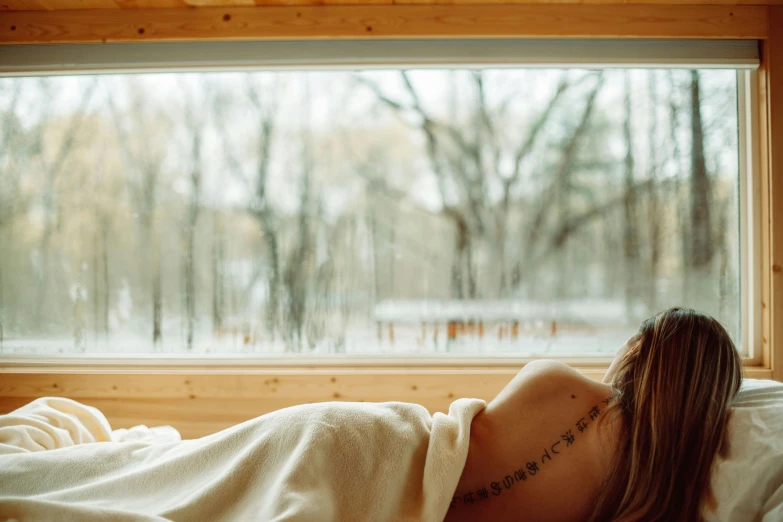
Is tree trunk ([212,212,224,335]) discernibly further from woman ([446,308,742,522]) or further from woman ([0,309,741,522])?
woman ([446,308,742,522])

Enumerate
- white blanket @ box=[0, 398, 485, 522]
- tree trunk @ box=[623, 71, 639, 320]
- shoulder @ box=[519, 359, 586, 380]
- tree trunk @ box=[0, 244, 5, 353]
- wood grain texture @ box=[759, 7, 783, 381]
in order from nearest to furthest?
1. white blanket @ box=[0, 398, 485, 522]
2. shoulder @ box=[519, 359, 586, 380]
3. wood grain texture @ box=[759, 7, 783, 381]
4. tree trunk @ box=[623, 71, 639, 320]
5. tree trunk @ box=[0, 244, 5, 353]

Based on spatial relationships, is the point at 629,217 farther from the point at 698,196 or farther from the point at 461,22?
the point at 461,22

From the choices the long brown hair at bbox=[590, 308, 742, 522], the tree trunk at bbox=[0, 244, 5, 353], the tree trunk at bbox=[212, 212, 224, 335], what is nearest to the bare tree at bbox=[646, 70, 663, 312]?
the long brown hair at bbox=[590, 308, 742, 522]

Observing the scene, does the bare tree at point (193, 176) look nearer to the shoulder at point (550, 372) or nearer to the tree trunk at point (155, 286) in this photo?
the tree trunk at point (155, 286)

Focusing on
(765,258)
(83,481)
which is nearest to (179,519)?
(83,481)

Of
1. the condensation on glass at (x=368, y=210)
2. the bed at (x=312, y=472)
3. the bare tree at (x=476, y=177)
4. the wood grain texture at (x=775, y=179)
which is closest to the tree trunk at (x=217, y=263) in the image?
the condensation on glass at (x=368, y=210)

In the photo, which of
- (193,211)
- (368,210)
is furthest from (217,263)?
(368,210)

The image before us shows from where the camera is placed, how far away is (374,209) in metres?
2.29

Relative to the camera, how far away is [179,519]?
105cm

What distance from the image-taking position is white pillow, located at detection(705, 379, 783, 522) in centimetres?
110

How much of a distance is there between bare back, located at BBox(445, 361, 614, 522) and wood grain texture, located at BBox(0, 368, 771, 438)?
815 millimetres

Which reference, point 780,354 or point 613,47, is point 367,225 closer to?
point 613,47

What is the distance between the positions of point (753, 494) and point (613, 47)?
1679mm

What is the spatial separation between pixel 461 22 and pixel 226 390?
170 cm
